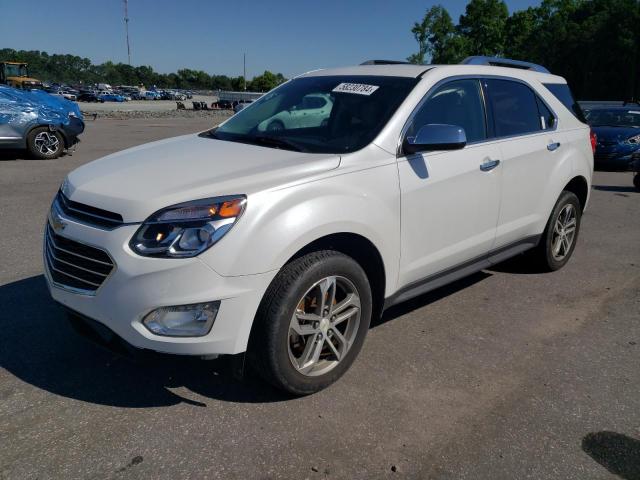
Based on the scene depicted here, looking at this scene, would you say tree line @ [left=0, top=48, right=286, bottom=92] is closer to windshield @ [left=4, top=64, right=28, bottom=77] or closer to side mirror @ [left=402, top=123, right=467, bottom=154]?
windshield @ [left=4, top=64, right=28, bottom=77]

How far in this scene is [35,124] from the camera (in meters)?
11.8

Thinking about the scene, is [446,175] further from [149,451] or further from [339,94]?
[149,451]

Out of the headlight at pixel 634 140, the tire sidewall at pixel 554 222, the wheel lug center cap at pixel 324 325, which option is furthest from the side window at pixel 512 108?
the headlight at pixel 634 140

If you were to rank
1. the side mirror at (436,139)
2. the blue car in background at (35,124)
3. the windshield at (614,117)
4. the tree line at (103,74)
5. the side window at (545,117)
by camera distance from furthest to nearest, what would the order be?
1. the tree line at (103,74)
2. the windshield at (614,117)
3. the blue car in background at (35,124)
4. the side window at (545,117)
5. the side mirror at (436,139)

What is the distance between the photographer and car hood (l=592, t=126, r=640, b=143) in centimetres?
1289

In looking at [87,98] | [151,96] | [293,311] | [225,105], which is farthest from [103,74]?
[293,311]

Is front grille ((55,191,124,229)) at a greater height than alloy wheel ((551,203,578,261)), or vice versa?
front grille ((55,191,124,229))

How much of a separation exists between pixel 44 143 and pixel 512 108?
35.6 feet

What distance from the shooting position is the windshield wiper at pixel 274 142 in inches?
132

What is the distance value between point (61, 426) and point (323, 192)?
5.74 feet

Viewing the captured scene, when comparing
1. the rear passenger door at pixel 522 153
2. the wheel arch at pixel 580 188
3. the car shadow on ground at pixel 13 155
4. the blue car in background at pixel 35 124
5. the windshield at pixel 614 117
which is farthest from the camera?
the windshield at pixel 614 117

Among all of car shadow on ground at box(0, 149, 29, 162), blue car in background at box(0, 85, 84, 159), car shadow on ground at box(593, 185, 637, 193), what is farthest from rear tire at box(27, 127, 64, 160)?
car shadow on ground at box(593, 185, 637, 193)

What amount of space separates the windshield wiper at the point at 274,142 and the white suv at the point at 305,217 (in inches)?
0.7

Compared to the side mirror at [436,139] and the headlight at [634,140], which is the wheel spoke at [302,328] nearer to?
the side mirror at [436,139]
